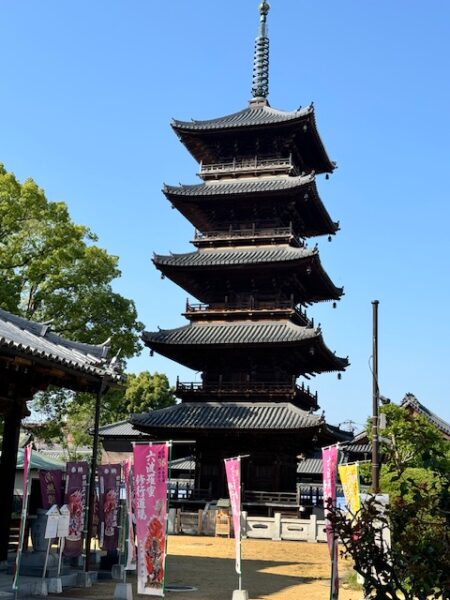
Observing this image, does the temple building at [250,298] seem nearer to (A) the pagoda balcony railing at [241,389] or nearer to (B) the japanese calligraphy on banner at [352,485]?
(A) the pagoda balcony railing at [241,389]

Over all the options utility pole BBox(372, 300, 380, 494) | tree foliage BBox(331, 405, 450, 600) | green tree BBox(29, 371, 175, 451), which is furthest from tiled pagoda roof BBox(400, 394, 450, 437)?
tree foliage BBox(331, 405, 450, 600)

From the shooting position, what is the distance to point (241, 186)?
3244 centimetres

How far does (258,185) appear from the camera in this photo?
32.0 metres

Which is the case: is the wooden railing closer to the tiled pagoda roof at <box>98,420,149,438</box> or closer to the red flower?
the red flower

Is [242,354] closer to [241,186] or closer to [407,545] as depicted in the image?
[241,186]

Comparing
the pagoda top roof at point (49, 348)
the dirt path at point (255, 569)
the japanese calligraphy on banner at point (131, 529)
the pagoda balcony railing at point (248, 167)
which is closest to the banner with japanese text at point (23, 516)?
the pagoda top roof at point (49, 348)

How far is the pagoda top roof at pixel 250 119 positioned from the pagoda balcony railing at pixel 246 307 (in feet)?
28.7

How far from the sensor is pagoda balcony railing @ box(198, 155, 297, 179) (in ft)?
107

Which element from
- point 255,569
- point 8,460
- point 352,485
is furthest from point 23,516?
point 255,569

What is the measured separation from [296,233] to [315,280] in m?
3.13

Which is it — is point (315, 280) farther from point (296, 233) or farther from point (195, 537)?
point (195, 537)

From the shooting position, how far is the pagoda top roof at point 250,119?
105ft

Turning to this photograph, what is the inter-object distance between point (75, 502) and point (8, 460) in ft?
5.62

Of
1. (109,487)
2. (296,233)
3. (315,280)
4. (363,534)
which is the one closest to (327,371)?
(315,280)
